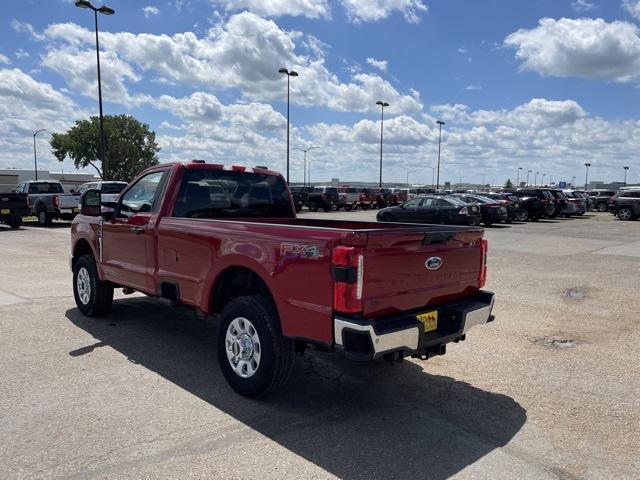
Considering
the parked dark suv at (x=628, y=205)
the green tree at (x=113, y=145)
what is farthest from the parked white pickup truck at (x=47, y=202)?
the green tree at (x=113, y=145)

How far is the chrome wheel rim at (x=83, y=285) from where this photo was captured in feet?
22.0

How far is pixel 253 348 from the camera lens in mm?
4172

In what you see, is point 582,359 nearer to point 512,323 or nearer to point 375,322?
point 512,323

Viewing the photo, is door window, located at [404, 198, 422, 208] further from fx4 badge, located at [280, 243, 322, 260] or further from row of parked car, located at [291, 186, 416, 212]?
fx4 badge, located at [280, 243, 322, 260]

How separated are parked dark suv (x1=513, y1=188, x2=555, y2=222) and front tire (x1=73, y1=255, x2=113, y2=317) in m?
25.1

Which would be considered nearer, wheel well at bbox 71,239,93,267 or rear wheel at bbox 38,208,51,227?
wheel well at bbox 71,239,93,267

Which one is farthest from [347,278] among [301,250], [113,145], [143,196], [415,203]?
[113,145]

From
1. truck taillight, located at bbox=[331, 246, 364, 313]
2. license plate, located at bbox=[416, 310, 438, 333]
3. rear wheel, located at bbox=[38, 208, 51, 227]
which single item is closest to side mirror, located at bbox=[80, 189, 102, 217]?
truck taillight, located at bbox=[331, 246, 364, 313]

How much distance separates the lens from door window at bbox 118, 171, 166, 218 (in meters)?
5.60

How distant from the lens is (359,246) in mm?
3406

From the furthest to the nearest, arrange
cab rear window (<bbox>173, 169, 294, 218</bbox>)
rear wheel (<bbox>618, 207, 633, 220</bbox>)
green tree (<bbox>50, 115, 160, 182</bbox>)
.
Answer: green tree (<bbox>50, 115, 160, 182</bbox>), rear wheel (<bbox>618, 207, 633, 220</bbox>), cab rear window (<bbox>173, 169, 294, 218</bbox>)

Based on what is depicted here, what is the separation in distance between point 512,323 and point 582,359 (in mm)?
1406

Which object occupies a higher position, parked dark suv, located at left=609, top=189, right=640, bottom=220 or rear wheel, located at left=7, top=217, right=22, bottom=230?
parked dark suv, located at left=609, top=189, right=640, bottom=220

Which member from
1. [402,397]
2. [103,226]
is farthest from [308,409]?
[103,226]
